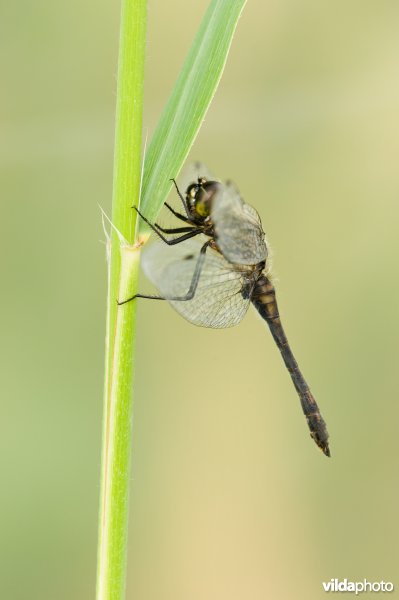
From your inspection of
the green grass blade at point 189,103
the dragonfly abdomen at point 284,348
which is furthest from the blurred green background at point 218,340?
the green grass blade at point 189,103

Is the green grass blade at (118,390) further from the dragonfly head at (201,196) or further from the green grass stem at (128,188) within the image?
the dragonfly head at (201,196)

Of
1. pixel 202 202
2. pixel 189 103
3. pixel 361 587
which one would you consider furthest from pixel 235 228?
pixel 361 587

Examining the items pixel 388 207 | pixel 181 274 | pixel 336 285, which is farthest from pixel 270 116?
pixel 181 274

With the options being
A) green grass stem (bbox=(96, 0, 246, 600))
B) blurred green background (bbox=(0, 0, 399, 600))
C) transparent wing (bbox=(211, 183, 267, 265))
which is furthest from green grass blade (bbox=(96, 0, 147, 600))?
blurred green background (bbox=(0, 0, 399, 600))

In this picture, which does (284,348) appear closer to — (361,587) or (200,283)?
(200,283)

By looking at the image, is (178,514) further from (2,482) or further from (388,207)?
(388,207)
